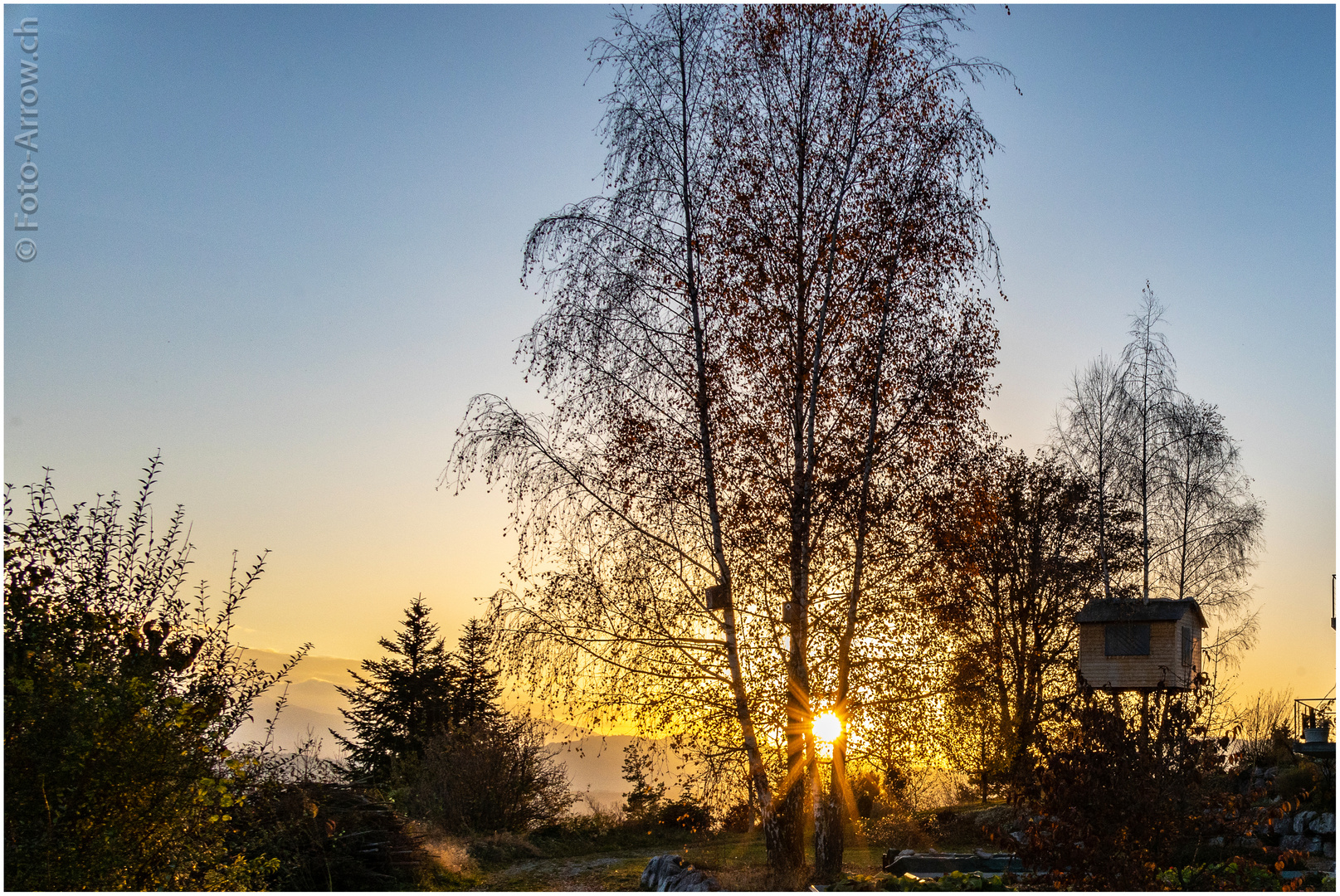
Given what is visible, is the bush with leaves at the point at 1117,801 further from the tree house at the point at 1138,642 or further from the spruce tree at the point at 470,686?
the spruce tree at the point at 470,686

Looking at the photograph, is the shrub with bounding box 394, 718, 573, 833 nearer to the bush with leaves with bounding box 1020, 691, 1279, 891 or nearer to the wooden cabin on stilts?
the wooden cabin on stilts

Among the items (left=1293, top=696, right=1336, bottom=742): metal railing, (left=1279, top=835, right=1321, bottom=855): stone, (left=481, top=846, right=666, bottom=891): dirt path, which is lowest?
(left=481, top=846, right=666, bottom=891): dirt path

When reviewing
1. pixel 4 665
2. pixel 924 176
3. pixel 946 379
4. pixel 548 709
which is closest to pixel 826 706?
pixel 548 709

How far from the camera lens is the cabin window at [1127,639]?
17.8m

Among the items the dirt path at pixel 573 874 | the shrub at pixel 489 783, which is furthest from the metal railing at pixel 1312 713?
the shrub at pixel 489 783

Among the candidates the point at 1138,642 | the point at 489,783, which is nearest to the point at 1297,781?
the point at 1138,642

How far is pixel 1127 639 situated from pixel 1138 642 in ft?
0.62

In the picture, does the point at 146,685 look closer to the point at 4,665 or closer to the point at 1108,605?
the point at 4,665

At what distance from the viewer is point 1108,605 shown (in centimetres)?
1848

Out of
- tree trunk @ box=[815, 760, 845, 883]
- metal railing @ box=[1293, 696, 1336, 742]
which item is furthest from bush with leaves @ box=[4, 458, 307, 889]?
metal railing @ box=[1293, 696, 1336, 742]

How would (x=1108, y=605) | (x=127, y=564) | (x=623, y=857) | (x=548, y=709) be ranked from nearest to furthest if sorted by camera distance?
(x=127, y=564) < (x=548, y=709) < (x=623, y=857) < (x=1108, y=605)

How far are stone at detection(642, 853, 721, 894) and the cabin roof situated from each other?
10113mm

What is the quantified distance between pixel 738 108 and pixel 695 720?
19.0ft

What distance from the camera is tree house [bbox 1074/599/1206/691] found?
17641mm
